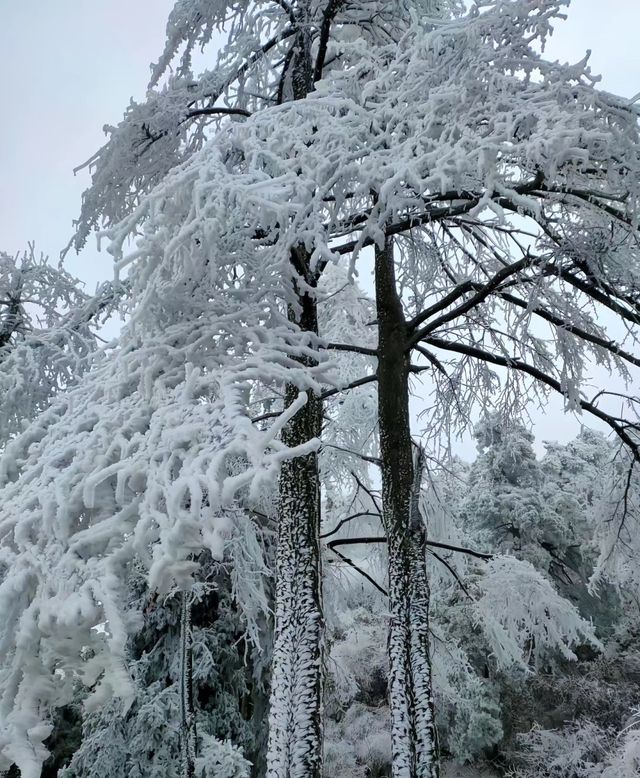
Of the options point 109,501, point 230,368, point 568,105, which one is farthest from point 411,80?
point 109,501

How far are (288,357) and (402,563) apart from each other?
2.60 meters

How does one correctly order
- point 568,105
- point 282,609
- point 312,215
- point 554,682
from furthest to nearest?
1. point 554,682
2. point 282,609
3. point 568,105
4. point 312,215

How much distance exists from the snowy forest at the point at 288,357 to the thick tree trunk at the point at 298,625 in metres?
0.02

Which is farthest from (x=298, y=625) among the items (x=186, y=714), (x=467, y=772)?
(x=467, y=772)

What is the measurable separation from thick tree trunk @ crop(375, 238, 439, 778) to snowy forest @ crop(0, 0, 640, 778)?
0.07 ft

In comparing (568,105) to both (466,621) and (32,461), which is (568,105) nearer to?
(32,461)

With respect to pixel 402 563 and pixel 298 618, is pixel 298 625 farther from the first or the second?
pixel 402 563

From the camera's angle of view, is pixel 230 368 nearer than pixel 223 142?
Yes

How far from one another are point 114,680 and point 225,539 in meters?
0.60

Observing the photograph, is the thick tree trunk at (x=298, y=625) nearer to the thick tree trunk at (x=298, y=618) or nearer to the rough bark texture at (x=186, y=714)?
the thick tree trunk at (x=298, y=618)

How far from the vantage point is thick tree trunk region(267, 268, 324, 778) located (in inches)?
154

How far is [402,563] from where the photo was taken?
16.5 ft

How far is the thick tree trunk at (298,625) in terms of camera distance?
12.8ft

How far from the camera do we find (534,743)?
40.9 feet
